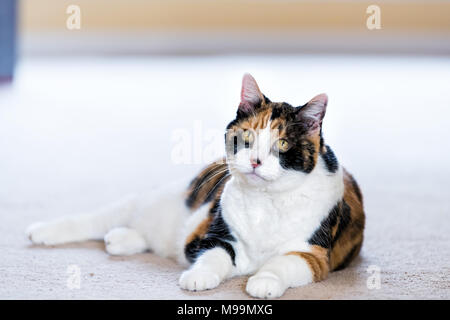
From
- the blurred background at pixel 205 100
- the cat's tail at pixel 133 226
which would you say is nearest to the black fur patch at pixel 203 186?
the cat's tail at pixel 133 226

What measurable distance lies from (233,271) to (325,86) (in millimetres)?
3430

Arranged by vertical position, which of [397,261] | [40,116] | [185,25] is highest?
[185,25]

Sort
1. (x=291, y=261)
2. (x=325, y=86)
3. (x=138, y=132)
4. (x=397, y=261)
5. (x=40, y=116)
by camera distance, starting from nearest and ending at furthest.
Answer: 1. (x=291, y=261)
2. (x=397, y=261)
3. (x=138, y=132)
4. (x=40, y=116)
5. (x=325, y=86)

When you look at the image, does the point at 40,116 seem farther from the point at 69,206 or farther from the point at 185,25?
the point at 185,25

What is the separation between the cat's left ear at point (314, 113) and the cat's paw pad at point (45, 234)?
2.54 ft

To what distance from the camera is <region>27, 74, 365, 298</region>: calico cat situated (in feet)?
4.80

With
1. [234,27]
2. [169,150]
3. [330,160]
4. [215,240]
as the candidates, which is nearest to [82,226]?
A: [215,240]

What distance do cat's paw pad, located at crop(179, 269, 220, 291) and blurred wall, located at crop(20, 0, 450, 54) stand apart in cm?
542

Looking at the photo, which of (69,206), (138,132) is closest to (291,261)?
(69,206)

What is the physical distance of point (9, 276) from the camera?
1609 millimetres

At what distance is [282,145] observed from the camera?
1.47 meters

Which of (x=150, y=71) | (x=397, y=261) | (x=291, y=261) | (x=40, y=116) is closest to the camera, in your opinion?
(x=291, y=261)

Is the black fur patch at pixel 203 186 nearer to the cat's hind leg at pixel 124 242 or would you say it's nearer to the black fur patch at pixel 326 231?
the cat's hind leg at pixel 124 242

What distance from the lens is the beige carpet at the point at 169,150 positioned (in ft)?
5.30
